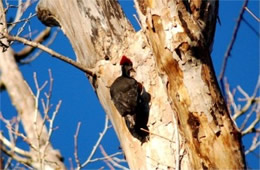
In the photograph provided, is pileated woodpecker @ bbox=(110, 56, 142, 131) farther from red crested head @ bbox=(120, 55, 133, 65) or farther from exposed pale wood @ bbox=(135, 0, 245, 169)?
exposed pale wood @ bbox=(135, 0, 245, 169)

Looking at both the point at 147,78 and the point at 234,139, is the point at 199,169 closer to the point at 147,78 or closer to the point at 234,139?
the point at 234,139

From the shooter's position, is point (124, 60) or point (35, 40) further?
point (35, 40)

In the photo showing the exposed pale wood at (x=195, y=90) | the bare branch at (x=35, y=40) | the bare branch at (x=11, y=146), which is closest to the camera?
the exposed pale wood at (x=195, y=90)

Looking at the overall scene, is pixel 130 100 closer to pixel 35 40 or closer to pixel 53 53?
pixel 53 53

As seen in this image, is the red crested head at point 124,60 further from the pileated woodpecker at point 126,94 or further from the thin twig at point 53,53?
the thin twig at point 53,53

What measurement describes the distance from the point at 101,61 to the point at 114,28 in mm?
232

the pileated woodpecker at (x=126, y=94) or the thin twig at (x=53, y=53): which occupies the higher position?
the thin twig at (x=53, y=53)

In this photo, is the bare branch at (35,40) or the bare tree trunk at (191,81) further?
the bare branch at (35,40)

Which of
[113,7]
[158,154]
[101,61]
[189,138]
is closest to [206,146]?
[189,138]

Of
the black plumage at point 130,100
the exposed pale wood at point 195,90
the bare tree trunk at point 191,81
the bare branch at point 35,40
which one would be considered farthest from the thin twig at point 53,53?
the bare branch at point 35,40

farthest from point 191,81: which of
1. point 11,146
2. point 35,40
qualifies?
point 35,40

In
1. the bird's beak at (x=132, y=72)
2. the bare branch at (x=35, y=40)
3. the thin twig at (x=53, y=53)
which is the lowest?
the bird's beak at (x=132, y=72)

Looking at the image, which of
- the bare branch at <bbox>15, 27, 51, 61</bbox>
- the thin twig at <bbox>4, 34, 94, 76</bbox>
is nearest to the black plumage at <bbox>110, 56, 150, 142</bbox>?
the thin twig at <bbox>4, 34, 94, 76</bbox>

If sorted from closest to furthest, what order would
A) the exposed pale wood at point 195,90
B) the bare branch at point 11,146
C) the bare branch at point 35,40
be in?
the exposed pale wood at point 195,90, the bare branch at point 11,146, the bare branch at point 35,40
